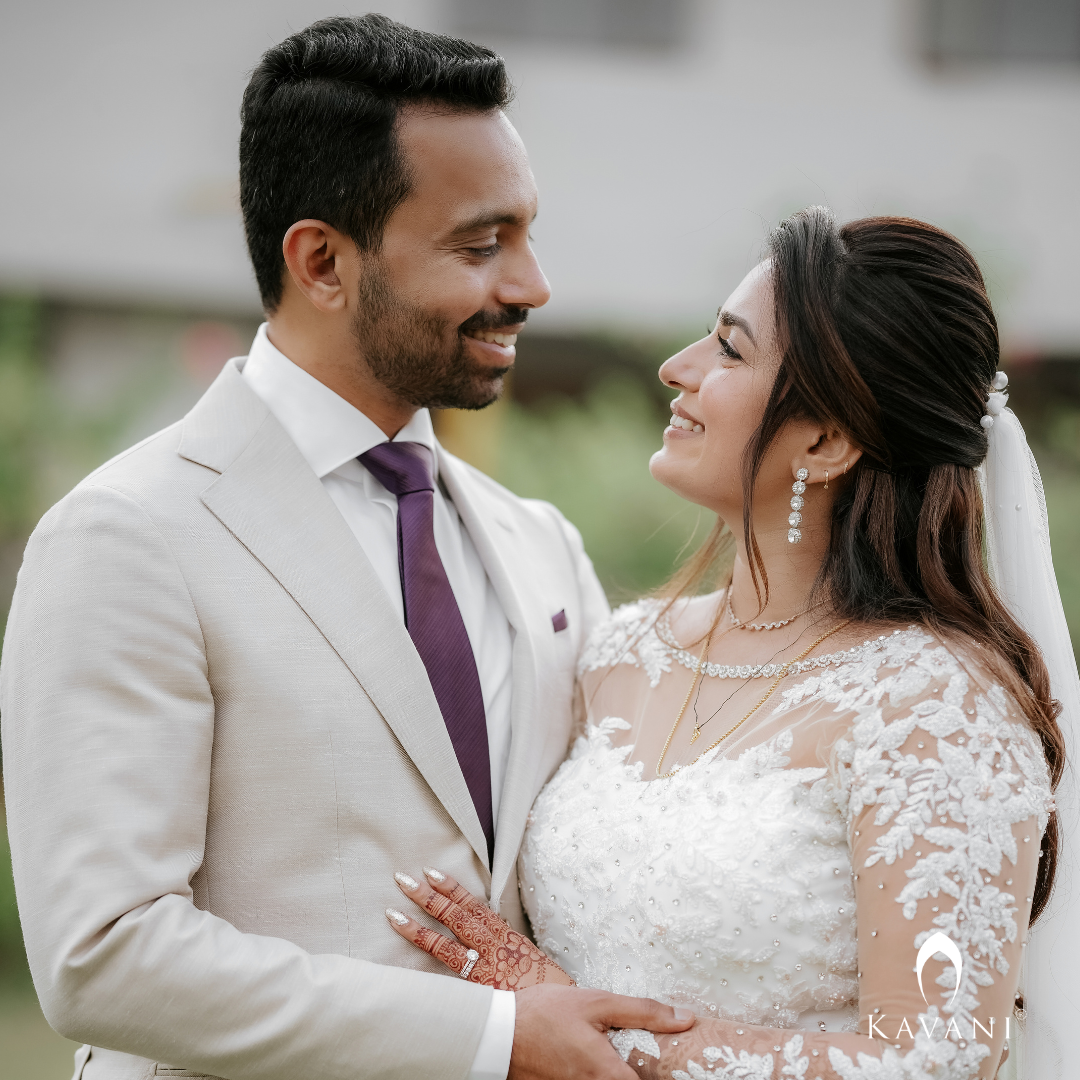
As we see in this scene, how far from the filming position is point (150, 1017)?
1972 mm

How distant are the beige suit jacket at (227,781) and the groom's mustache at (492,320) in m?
0.50

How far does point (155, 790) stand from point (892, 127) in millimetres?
6258

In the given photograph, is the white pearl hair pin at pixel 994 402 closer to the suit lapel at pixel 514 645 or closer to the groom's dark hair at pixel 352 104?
the suit lapel at pixel 514 645

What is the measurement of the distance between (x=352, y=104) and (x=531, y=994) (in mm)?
1912

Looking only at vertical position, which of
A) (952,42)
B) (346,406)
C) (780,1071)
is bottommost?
(780,1071)

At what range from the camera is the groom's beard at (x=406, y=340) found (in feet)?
8.27

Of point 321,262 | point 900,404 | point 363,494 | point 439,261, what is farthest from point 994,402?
point 321,262

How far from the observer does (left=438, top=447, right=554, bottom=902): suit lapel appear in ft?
7.77

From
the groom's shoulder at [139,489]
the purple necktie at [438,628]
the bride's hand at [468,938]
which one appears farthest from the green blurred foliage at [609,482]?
the groom's shoulder at [139,489]

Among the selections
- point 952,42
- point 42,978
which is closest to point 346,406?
point 42,978

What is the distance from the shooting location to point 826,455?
250 centimetres

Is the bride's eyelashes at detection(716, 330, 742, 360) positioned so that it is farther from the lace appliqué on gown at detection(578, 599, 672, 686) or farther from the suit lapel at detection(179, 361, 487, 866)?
the suit lapel at detection(179, 361, 487, 866)

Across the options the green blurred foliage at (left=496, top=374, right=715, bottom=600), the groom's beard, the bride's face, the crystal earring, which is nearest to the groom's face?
the groom's beard

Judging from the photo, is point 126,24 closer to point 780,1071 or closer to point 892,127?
point 892,127
